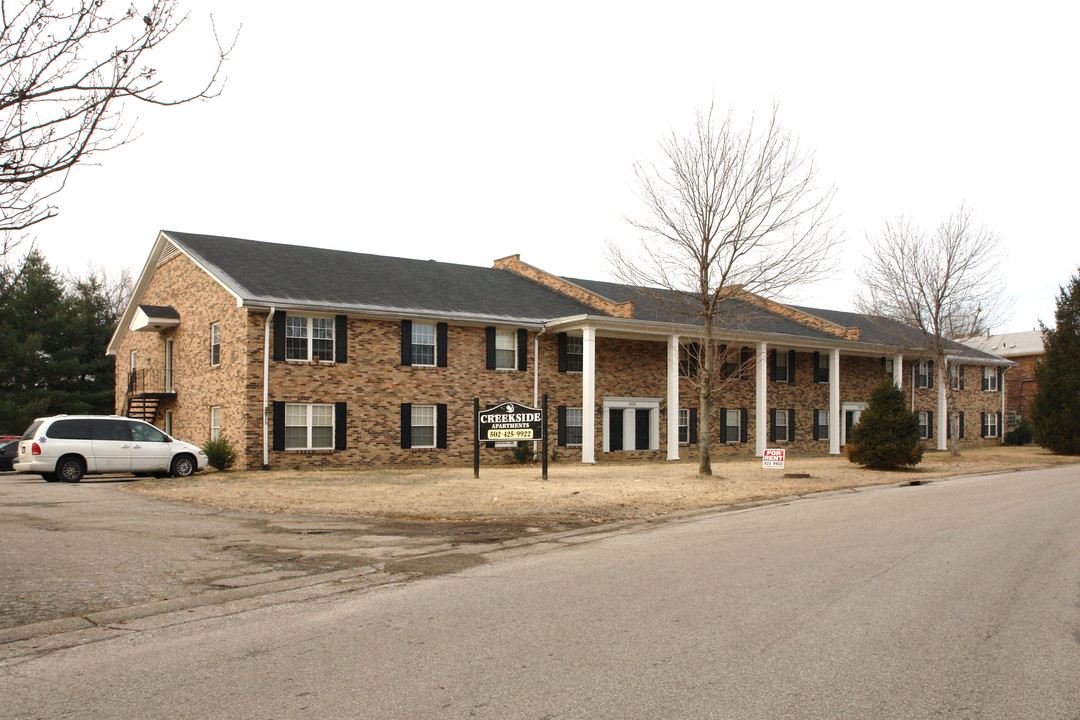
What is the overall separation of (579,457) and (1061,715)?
24614 millimetres

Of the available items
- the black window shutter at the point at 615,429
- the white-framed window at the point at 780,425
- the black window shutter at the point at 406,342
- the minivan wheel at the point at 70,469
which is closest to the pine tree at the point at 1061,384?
the white-framed window at the point at 780,425

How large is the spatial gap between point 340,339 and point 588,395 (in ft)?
27.4

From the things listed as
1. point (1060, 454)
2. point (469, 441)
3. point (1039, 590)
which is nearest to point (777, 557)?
point (1039, 590)

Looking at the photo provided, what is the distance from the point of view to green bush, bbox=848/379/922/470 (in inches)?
1029

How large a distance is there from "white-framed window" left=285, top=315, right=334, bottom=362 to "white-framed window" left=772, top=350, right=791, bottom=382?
791 inches

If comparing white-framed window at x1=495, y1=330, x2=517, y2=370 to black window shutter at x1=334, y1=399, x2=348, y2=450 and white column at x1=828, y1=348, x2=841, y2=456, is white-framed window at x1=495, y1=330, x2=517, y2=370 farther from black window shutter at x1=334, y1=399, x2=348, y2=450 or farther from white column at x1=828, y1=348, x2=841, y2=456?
white column at x1=828, y1=348, x2=841, y2=456

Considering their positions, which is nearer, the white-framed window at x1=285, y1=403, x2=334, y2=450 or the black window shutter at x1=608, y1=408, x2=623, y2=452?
the white-framed window at x1=285, y1=403, x2=334, y2=450

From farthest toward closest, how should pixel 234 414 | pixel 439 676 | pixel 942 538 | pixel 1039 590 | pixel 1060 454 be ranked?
pixel 1060 454 < pixel 234 414 < pixel 942 538 < pixel 1039 590 < pixel 439 676

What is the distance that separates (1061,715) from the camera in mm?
4602

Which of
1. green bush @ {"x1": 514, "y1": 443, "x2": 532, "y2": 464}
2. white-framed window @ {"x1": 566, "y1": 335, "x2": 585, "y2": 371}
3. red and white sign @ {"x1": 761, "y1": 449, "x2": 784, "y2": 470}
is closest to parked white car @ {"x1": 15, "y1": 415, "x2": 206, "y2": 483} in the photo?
green bush @ {"x1": 514, "y1": 443, "x2": 532, "y2": 464}

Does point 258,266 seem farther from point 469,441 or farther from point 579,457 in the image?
point 579,457

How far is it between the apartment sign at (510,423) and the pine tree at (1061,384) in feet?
98.6

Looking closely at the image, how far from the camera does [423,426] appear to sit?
26.0 m

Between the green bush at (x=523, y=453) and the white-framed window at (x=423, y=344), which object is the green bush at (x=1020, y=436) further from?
the white-framed window at (x=423, y=344)
